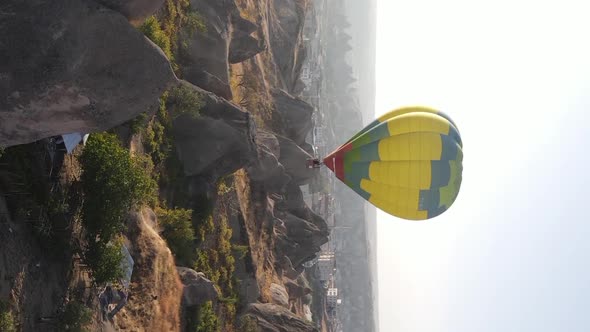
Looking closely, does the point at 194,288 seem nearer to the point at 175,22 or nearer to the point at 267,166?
the point at 267,166

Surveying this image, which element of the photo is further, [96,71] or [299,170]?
[299,170]

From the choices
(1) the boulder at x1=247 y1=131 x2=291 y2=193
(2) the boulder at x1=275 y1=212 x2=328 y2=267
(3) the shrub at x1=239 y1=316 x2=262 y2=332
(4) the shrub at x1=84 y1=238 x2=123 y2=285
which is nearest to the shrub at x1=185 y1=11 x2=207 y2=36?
(1) the boulder at x1=247 y1=131 x2=291 y2=193

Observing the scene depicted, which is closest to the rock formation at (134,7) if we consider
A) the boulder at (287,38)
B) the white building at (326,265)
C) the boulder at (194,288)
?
the boulder at (194,288)

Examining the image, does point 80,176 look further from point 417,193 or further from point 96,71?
point 417,193

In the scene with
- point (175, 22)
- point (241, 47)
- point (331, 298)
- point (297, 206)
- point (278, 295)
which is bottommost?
point (331, 298)

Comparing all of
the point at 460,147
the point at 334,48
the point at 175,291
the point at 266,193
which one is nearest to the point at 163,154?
the point at 175,291

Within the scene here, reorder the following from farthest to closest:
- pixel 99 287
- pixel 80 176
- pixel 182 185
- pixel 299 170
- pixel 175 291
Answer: pixel 299 170, pixel 182 185, pixel 175 291, pixel 99 287, pixel 80 176

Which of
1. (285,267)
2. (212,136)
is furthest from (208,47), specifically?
(285,267)
